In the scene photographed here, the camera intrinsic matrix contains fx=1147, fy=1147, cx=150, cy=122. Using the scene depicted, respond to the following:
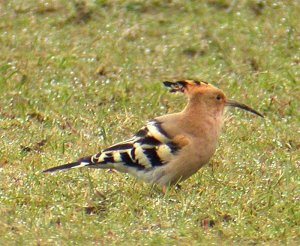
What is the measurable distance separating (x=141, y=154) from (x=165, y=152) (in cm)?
16

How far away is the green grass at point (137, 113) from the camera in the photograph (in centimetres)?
692

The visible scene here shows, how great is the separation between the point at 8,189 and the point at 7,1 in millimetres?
4187

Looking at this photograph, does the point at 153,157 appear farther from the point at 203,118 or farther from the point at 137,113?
A: the point at 137,113

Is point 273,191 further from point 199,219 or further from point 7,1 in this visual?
point 7,1

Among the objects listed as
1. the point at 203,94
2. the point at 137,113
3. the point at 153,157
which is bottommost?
the point at 137,113

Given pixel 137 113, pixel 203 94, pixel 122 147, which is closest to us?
pixel 122 147

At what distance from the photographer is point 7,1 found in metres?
11.2

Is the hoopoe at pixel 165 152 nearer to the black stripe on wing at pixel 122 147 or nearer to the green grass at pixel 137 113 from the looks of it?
the black stripe on wing at pixel 122 147

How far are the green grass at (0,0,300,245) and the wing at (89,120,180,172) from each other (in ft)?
0.56

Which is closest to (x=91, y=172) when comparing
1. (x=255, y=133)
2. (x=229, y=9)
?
(x=255, y=133)

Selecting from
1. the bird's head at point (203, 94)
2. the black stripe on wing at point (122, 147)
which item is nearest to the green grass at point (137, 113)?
the black stripe on wing at point (122, 147)

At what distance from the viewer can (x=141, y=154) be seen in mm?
7434

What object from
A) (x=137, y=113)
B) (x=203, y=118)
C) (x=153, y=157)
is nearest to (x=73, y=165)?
(x=153, y=157)

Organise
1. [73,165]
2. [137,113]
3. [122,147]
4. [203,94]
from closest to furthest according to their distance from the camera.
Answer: [73,165]
[122,147]
[203,94]
[137,113]
